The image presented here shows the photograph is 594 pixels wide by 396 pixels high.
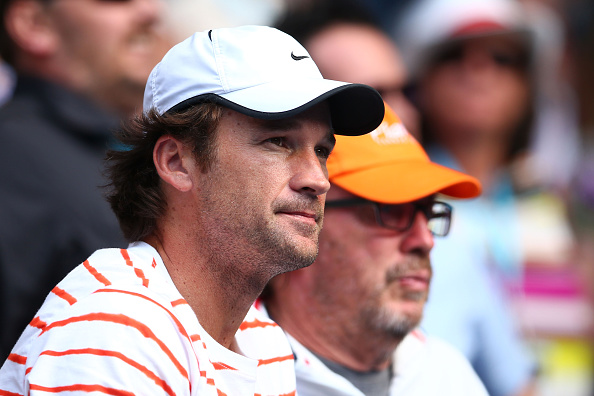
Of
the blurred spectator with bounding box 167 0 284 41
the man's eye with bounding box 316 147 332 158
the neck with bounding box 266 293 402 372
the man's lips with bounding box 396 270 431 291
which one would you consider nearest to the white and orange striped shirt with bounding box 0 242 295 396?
the man's eye with bounding box 316 147 332 158

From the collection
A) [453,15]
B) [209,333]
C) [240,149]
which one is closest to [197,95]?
[240,149]

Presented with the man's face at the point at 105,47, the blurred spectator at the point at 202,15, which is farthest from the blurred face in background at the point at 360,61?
the man's face at the point at 105,47

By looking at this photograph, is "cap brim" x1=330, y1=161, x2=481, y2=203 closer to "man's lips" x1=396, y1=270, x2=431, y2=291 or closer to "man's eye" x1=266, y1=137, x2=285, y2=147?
"man's lips" x1=396, y1=270, x2=431, y2=291

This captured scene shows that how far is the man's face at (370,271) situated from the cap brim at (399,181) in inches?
2.2

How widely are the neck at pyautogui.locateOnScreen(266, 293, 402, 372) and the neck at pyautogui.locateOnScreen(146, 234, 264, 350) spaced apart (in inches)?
25.0

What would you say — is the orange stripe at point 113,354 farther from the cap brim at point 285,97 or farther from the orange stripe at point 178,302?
the cap brim at point 285,97

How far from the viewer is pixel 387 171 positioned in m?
2.55

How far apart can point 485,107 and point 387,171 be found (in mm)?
1900

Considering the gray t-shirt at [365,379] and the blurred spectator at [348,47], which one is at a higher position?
the blurred spectator at [348,47]

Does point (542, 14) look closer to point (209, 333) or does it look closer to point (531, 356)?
point (531, 356)

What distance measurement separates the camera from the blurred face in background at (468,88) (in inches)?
167

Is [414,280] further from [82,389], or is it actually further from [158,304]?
[82,389]

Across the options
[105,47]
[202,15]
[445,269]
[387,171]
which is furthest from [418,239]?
[202,15]

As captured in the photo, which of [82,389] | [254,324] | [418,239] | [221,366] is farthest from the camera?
[418,239]
